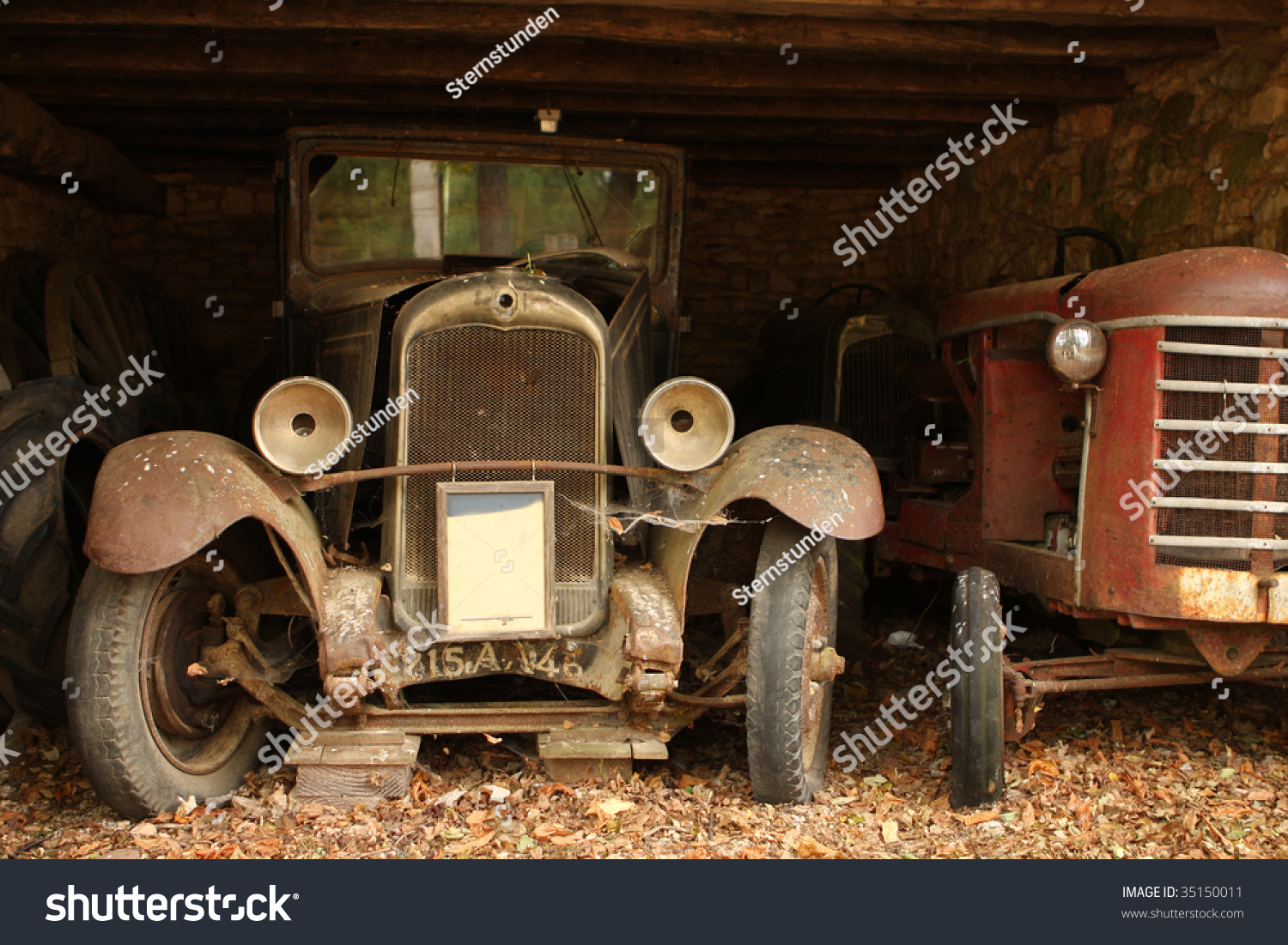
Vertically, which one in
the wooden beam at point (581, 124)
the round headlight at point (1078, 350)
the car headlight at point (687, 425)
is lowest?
the car headlight at point (687, 425)

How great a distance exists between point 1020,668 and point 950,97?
3.66 meters

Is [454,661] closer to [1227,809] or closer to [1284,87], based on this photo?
[1227,809]

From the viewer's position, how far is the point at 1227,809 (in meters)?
3.15

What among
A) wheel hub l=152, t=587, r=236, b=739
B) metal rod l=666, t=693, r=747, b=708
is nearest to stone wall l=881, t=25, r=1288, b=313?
metal rod l=666, t=693, r=747, b=708

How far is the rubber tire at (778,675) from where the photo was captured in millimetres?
2994

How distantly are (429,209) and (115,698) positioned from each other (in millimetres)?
2299

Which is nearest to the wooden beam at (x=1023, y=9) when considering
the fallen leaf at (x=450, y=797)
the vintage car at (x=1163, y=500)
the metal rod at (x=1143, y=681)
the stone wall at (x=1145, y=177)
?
the stone wall at (x=1145, y=177)

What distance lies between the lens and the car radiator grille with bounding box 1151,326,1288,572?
3047 millimetres

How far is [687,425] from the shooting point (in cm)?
331

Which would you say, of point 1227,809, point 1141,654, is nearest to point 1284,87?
point 1141,654

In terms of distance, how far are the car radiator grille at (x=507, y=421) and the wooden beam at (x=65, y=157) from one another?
3.38 m
